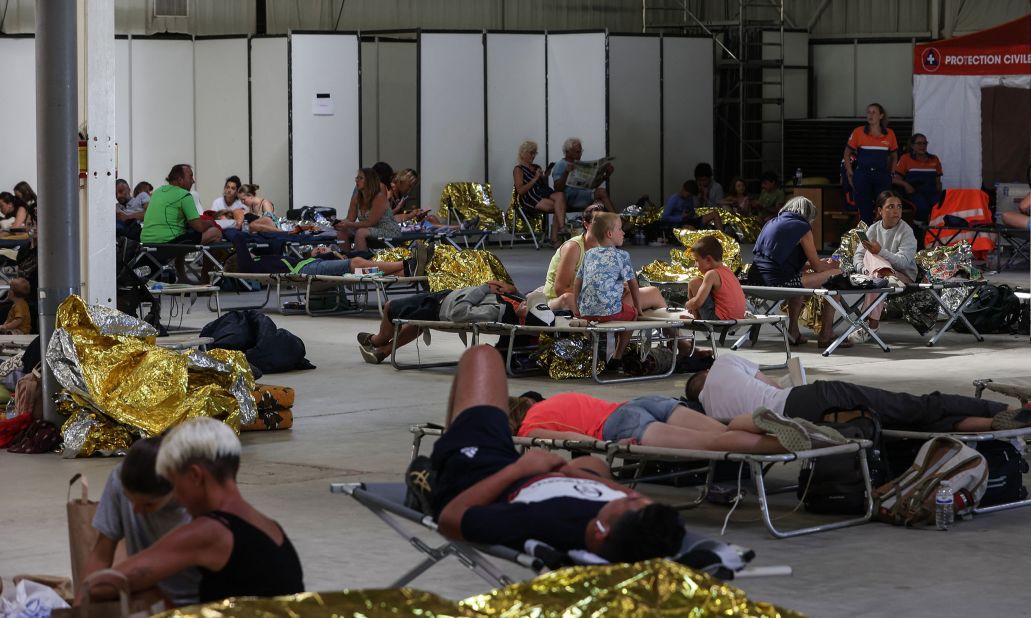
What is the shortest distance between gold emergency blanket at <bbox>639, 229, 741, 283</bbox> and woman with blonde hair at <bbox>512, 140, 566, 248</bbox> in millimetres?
8202

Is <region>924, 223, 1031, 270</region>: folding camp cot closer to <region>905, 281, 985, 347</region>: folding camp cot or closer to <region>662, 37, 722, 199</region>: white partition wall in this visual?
<region>662, 37, 722, 199</region>: white partition wall

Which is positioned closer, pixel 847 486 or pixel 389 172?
pixel 847 486

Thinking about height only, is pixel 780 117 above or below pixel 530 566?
above

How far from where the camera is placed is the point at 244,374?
809 centimetres

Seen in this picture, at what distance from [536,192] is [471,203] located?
851 millimetres

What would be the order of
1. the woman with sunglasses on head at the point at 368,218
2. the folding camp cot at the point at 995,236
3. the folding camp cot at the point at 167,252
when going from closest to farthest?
the folding camp cot at the point at 167,252
the woman with sunglasses on head at the point at 368,218
the folding camp cot at the point at 995,236

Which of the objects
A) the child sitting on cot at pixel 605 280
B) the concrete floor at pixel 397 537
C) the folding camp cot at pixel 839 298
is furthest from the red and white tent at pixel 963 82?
the child sitting on cot at pixel 605 280

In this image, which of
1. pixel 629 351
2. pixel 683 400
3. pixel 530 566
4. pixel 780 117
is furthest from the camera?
pixel 780 117

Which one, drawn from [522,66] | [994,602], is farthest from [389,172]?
[994,602]

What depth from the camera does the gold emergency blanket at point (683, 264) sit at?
12117 mm

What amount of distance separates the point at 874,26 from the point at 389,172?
1089 cm

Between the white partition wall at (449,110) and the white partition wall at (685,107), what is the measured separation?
302cm

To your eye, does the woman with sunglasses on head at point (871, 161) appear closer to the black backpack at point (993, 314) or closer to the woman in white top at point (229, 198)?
the black backpack at point (993, 314)

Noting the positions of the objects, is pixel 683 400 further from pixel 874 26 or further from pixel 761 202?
pixel 874 26
